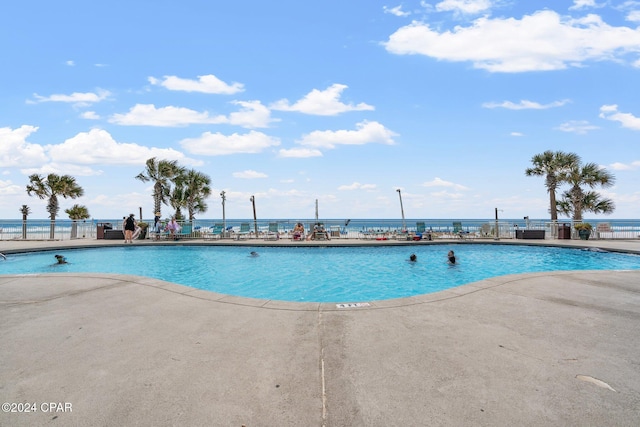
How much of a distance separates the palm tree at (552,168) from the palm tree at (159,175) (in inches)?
1211

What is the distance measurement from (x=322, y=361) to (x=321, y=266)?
33.8 feet

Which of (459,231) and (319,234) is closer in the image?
(319,234)

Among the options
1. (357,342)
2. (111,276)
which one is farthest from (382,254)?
(357,342)

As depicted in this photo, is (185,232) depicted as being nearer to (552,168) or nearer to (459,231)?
(459,231)

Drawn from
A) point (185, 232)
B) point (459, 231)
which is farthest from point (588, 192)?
point (185, 232)

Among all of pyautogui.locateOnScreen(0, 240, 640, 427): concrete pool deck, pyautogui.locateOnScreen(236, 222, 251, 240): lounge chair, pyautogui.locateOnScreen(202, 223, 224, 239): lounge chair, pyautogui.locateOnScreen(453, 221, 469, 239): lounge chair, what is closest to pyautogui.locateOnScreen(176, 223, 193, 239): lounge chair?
pyautogui.locateOnScreen(202, 223, 224, 239): lounge chair

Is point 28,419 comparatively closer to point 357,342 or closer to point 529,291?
point 357,342

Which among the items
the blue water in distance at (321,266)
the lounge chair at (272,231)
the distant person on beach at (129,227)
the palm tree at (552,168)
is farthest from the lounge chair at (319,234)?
the palm tree at (552,168)

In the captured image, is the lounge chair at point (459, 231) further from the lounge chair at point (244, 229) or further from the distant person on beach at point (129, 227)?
the distant person on beach at point (129, 227)

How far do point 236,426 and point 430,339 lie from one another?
96.9 inches

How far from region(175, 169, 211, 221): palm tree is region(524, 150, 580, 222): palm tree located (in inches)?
1133

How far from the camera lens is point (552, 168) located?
2725cm

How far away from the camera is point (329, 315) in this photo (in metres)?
4.84

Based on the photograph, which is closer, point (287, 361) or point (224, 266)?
point (287, 361)
